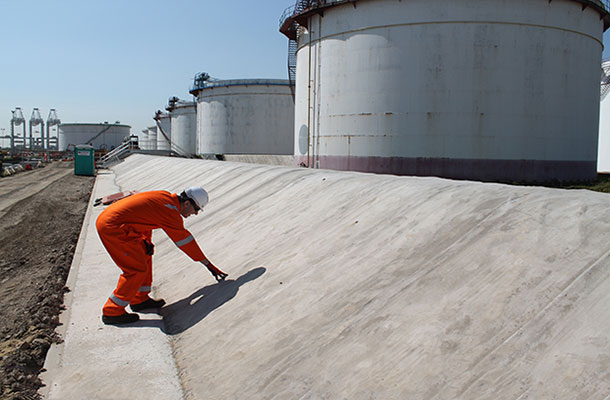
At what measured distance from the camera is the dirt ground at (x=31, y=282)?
147 inches

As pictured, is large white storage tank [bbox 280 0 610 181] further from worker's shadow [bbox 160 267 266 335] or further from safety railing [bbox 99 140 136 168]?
safety railing [bbox 99 140 136 168]

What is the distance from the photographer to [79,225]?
38.0 feet

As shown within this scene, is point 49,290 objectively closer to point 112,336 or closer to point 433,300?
point 112,336

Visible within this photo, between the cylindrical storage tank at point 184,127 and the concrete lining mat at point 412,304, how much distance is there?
40.8 m

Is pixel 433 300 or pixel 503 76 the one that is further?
pixel 503 76

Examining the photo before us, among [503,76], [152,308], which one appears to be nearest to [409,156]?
[503,76]

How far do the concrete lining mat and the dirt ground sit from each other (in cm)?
73

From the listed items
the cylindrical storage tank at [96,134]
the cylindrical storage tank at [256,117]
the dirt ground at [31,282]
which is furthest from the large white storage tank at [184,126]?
the dirt ground at [31,282]

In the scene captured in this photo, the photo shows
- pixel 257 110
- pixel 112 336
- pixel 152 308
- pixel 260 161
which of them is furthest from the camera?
pixel 257 110

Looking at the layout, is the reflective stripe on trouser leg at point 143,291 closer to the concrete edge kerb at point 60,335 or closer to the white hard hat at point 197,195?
the concrete edge kerb at point 60,335

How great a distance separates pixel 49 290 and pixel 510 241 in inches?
205

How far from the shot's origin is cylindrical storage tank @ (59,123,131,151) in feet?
224

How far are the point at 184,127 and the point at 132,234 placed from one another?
4315 centimetres

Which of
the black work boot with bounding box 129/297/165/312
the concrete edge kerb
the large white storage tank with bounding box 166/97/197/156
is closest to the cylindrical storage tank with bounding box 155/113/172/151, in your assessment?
the large white storage tank with bounding box 166/97/197/156
